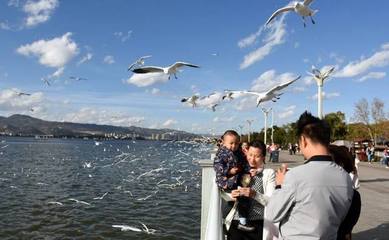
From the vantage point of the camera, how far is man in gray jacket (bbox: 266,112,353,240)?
3.06 meters

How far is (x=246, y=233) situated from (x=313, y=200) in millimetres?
2037

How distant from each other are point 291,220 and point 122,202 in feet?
51.4

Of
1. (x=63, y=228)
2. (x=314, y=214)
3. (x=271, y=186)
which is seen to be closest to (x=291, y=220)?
(x=314, y=214)

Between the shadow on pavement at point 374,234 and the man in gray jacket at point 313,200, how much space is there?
548 centimetres

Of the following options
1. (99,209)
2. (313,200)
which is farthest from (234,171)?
(99,209)

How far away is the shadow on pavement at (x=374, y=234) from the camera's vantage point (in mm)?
8199

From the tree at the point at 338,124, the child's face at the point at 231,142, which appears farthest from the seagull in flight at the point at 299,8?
the tree at the point at 338,124

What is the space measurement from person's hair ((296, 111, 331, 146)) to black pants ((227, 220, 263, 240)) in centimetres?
180

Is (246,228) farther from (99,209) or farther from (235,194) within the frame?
(99,209)

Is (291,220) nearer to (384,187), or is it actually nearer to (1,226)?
(1,226)

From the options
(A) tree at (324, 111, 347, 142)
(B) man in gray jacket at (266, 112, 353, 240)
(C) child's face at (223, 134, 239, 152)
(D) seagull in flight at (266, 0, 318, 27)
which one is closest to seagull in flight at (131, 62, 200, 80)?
(D) seagull in flight at (266, 0, 318, 27)

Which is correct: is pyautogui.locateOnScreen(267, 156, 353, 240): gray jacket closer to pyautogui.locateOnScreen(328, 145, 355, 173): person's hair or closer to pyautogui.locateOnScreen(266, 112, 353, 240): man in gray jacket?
pyautogui.locateOnScreen(266, 112, 353, 240): man in gray jacket

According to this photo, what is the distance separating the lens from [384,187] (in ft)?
56.6

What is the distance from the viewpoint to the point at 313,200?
120 inches
